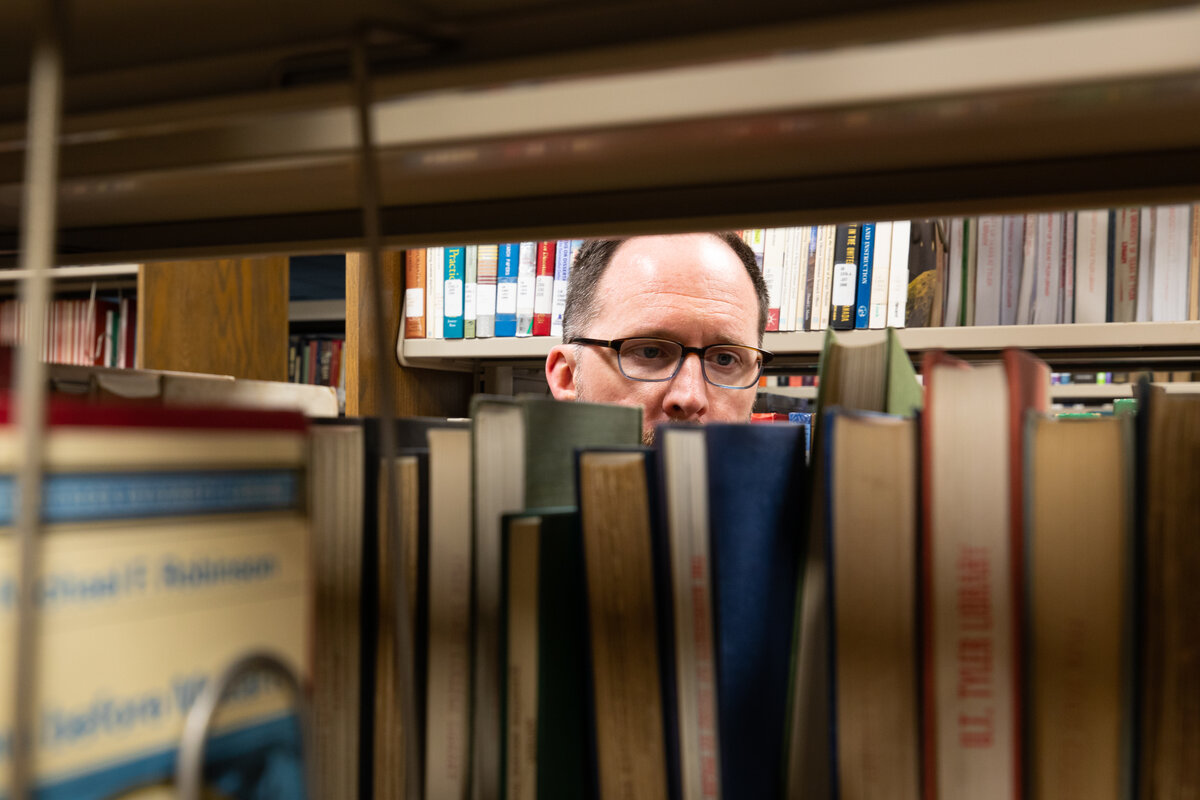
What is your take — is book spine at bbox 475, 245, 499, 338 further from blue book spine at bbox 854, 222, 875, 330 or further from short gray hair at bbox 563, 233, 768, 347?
blue book spine at bbox 854, 222, 875, 330

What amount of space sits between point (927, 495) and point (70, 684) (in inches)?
13.5

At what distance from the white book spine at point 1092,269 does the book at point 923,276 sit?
0.80ft

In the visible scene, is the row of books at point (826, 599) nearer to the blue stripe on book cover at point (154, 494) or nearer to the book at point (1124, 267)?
the blue stripe on book cover at point (154, 494)

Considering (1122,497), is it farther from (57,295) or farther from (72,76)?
(57,295)

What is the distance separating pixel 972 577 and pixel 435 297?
1.59 m

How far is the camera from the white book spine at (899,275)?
160 cm

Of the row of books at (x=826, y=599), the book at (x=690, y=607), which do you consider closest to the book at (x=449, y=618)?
the row of books at (x=826, y=599)

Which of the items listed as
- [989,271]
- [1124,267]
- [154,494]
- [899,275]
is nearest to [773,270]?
[899,275]

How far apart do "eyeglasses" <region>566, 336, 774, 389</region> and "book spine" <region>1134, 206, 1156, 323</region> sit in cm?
74

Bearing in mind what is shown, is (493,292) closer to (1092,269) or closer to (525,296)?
(525,296)

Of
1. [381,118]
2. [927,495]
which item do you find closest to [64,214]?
[381,118]

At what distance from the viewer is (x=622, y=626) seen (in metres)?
0.43

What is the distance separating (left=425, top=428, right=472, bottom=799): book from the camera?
1.49 feet

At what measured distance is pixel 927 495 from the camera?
39 cm
